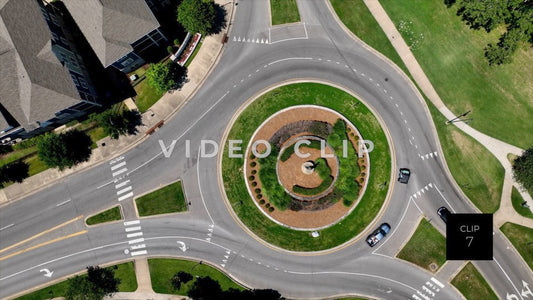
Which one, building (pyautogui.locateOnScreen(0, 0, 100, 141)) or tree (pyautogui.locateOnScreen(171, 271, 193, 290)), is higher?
building (pyautogui.locateOnScreen(0, 0, 100, 141))

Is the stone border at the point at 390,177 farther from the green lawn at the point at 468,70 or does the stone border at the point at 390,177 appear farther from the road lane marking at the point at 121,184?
the road lane marking at the point at 121,184

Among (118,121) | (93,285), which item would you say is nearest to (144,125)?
(118,121)

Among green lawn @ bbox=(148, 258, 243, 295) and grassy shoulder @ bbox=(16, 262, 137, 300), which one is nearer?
green lawn @ bbox=(148, 258, 243, 295)

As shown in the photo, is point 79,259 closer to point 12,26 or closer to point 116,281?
point 116,281

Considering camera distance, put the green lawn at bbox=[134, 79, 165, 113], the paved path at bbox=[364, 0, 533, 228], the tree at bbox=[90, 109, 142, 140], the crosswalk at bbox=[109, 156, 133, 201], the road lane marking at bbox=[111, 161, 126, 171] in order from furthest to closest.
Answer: the green lawn at bbox=[134, 79, 165, 113], the road lane marking at bbox=[111, 161, 126, 171], the crosswalk at bbox=[109, 156, 133, 201], the paved path at bbox=[364, 0, 533, 228], the tree at bbox=[90, 109, 142, 140]

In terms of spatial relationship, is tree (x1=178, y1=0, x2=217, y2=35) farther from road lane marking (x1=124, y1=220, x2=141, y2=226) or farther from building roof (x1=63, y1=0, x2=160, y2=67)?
road lane marking (x1=124, y1=220, x2=141, y2=226)

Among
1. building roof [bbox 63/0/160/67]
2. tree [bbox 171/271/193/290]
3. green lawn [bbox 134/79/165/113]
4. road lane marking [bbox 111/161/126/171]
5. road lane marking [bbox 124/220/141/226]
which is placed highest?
building roof [bbox 63/0/160/67]

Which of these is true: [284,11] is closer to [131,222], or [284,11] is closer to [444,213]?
[444,213]

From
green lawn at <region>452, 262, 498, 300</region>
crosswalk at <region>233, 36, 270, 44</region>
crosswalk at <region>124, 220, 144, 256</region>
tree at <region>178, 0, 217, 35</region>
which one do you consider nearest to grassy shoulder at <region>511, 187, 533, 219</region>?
green lawn at <region>452, 262, 498, 300</region>
